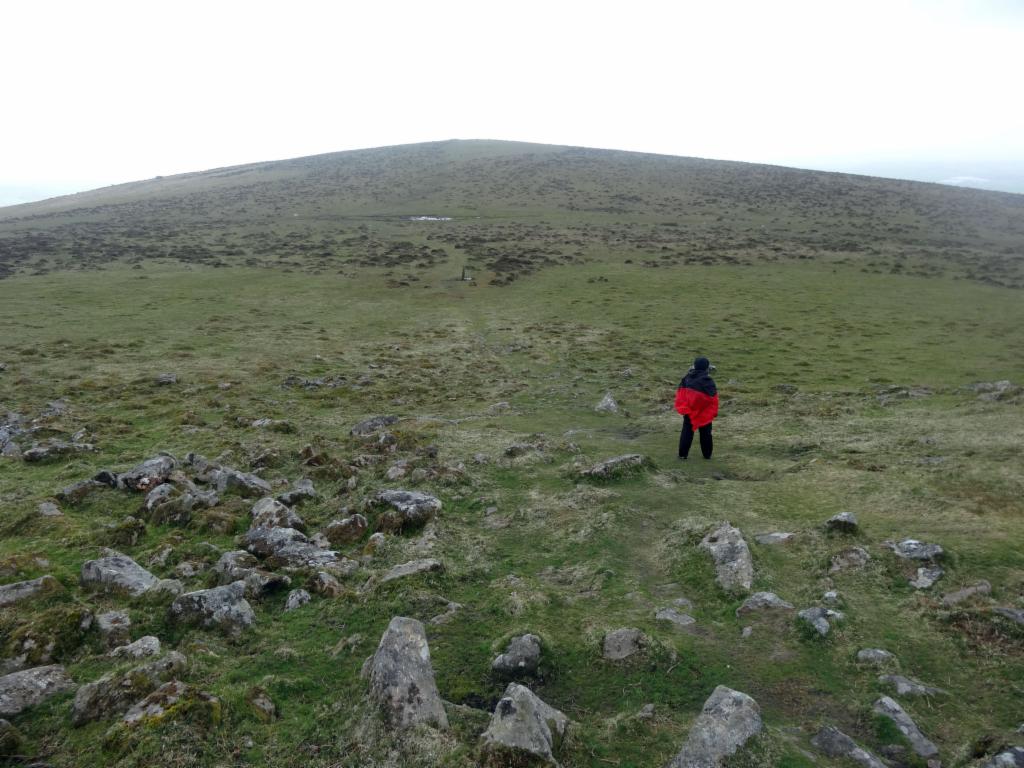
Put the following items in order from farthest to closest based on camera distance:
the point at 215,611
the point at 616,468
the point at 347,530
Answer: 1. the point at 616,468
2. the point at 347,530
3. the point at 215,611

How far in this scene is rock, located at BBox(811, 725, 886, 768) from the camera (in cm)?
545

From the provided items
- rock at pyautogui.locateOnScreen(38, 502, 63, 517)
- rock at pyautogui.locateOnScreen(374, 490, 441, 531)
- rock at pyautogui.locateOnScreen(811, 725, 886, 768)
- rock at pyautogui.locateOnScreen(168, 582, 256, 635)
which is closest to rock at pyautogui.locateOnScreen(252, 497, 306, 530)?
rock at pyautogui.locateOnScreen(374, 490, 441, 531)

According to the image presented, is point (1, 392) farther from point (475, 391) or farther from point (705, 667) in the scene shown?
point (705, 667)

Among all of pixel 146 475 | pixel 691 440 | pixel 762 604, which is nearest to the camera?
pixel 762 604

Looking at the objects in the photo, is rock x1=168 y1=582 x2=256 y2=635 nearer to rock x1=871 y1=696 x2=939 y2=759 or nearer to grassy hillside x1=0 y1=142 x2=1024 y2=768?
grassy hillside x1=0 y1=142 x2=1024 y2=768

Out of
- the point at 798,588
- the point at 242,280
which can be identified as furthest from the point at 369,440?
the point at 242,280

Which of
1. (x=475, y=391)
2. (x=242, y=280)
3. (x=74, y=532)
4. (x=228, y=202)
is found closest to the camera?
(x=74, y=532)

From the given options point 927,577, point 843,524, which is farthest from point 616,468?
point 927,577

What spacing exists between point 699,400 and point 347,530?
868 centimetres

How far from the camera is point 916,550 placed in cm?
903

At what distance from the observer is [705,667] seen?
691cm

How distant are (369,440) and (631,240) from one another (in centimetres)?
5468

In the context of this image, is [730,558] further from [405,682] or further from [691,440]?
[691,440]

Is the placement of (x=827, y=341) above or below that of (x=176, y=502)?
below
